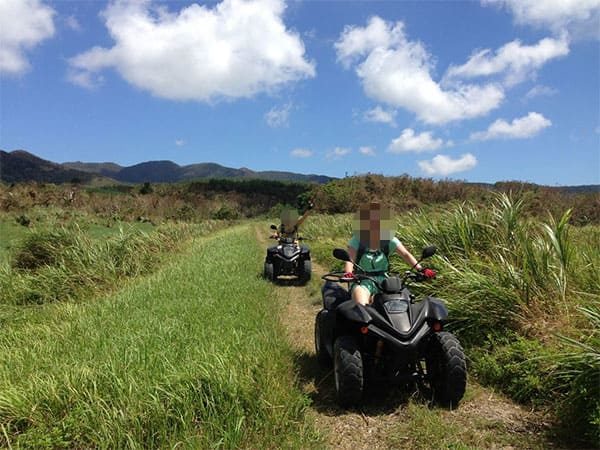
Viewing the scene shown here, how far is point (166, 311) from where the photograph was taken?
19.6ft

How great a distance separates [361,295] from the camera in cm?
Result: 403

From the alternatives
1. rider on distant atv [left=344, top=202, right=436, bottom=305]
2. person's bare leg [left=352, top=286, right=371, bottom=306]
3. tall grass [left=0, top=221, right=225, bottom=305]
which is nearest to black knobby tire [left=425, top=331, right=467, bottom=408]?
person's bare leg [left=352, top=286, right=371, bottom=306]

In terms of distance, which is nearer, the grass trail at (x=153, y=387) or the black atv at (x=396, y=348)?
the grass trail at (x=153, y=387)

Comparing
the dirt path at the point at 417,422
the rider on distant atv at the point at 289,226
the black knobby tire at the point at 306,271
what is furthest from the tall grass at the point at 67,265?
the dirt path at the point at 417,422

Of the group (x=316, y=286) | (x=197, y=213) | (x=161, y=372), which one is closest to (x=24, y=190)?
(x=197, y=213)

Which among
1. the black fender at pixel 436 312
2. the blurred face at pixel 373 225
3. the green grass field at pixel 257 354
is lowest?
the green grass field at pixel 257 354

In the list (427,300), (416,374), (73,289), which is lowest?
(73,289)

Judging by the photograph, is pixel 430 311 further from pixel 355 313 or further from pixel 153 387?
pixel 153 387

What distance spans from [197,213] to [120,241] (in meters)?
31.2

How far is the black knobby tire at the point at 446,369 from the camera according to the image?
11.4 feet

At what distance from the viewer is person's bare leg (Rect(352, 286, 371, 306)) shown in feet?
13.1

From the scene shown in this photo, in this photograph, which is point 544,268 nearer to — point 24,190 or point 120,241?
point 120,241

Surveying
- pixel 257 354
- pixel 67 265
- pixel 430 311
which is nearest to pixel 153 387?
pixel 257 354

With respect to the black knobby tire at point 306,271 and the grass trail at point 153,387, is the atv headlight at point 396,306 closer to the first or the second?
the grass trail at point 153,387
